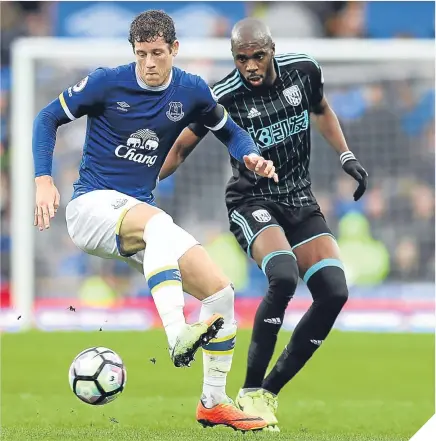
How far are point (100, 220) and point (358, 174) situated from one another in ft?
6.98

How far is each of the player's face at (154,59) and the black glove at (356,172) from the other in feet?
5.60

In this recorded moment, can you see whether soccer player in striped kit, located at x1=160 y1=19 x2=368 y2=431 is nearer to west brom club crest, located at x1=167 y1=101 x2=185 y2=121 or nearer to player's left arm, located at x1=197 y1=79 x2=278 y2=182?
player's left arm, located at x1=197 y1=79 x2=278 y2=182

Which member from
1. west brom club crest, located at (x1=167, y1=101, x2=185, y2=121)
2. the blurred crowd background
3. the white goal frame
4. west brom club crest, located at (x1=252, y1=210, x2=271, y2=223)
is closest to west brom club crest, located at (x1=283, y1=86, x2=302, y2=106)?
west brom club crest, located at (x1=252, y1=210, x2=271, y2=223)

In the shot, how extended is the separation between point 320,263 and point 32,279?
8866mm

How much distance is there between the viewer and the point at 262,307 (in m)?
7.45

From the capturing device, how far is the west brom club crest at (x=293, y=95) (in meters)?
7.88

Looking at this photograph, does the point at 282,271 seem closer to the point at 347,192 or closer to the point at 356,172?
the point at 356,172

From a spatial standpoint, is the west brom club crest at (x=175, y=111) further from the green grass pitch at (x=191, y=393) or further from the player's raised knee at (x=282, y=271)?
the green grass pitch at (x=191, y=393)

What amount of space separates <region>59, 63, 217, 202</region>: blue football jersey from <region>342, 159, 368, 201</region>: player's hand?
4.62 ft

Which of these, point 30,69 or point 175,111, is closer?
point 175,111

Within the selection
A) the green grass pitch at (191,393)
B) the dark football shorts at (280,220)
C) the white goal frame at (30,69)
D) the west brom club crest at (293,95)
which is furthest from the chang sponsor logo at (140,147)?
the white goal frame at (30,69)

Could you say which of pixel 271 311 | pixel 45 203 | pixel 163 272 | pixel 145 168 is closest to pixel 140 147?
pixel 145 168

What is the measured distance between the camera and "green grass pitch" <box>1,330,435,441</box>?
7113 mm

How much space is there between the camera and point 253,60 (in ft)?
24.5
